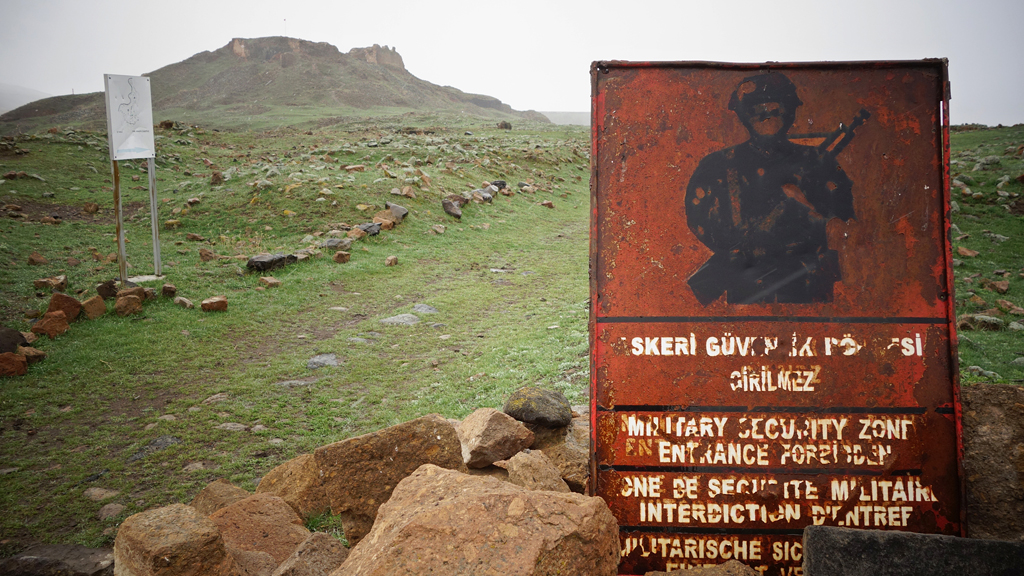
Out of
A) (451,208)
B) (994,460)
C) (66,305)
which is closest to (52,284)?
(66,305)

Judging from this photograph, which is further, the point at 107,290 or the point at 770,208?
the point at 107,290

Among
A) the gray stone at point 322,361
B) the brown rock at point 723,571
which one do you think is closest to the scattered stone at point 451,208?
the gray stone at point 322,361

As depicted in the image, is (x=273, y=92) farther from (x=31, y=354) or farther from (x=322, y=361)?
(x=322, y=361)

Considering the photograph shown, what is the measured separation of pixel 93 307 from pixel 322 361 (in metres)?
3.15

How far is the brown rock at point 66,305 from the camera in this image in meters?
6.50

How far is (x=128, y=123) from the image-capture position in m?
8.33

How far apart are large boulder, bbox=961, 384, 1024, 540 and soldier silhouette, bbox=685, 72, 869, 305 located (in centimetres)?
108

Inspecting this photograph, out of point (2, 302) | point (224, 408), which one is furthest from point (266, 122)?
point (224, 408)

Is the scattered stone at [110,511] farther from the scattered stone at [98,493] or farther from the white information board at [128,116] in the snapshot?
the white information board at [128,116]

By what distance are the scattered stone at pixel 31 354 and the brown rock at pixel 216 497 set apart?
3.74 m

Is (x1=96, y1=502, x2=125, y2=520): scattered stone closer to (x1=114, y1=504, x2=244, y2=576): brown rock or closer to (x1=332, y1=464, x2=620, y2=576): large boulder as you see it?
(x1=114, y1=504, x2=244, y2=576): brown rock

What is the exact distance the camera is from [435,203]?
13625mm

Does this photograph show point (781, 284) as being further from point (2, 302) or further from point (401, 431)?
point (2, 302)

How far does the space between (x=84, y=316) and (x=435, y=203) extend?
8.15 metres
